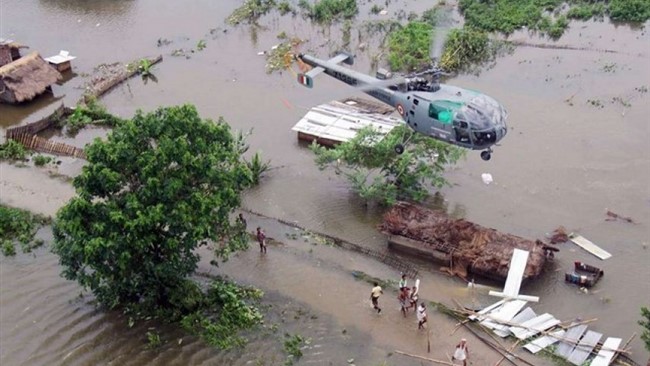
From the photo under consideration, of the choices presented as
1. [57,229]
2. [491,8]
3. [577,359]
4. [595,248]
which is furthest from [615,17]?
[57,229]

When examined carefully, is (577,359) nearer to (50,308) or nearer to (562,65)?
(50,308)

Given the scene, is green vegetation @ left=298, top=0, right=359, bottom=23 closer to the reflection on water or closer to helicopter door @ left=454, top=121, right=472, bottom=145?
the reflection on water

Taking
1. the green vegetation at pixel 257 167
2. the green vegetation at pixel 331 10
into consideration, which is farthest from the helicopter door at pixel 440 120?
the green vegetation at pixel 331 10

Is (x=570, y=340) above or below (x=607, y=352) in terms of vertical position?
below

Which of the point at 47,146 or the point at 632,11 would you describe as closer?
the point at 47,146

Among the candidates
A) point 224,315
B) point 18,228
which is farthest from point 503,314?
point 18,228

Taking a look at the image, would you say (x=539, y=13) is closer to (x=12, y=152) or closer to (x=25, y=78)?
(x=25, y=78)

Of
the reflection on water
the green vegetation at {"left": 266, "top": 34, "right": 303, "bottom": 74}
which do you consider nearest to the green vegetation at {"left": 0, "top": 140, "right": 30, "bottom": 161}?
the green vegetation at {"left": 266, "top": 34, "right": 303, "bottom": 74}
